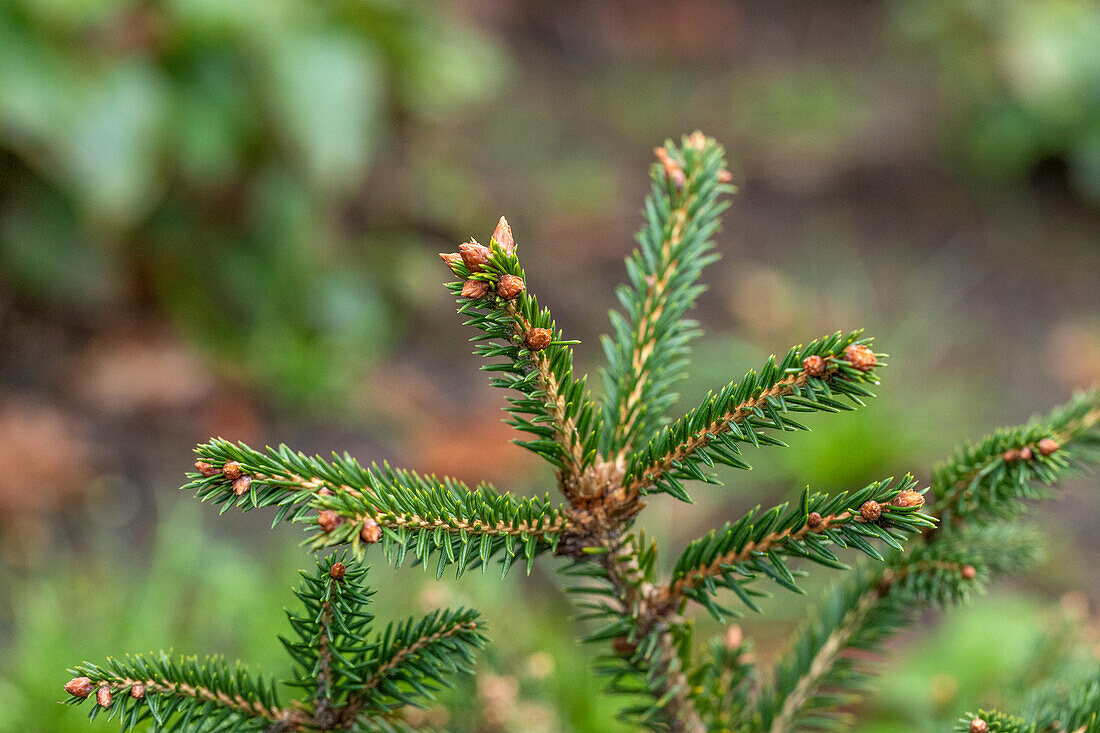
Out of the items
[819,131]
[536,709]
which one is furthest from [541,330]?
[819,131]

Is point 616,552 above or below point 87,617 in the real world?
below

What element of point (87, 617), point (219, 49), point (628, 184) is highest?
point (628, 184)

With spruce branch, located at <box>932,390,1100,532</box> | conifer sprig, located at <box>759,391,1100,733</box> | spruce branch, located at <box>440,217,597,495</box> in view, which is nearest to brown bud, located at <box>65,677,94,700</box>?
spruce branch, located at <box>440,217,597,495</box>

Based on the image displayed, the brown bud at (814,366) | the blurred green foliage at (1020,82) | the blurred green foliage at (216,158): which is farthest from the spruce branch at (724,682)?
the blurred green foliage at (1020,82)

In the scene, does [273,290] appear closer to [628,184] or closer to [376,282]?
[376,282]

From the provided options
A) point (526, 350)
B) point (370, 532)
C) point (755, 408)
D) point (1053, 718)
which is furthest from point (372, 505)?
point (1053, 718)

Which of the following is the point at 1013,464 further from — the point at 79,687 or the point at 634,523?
the point at 79,687

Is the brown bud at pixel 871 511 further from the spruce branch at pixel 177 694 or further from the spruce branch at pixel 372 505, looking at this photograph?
the spruce branch at pixel 177 694

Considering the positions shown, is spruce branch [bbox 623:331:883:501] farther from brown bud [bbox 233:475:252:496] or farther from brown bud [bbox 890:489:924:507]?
brown bud [bbox 233:475:252:496]
